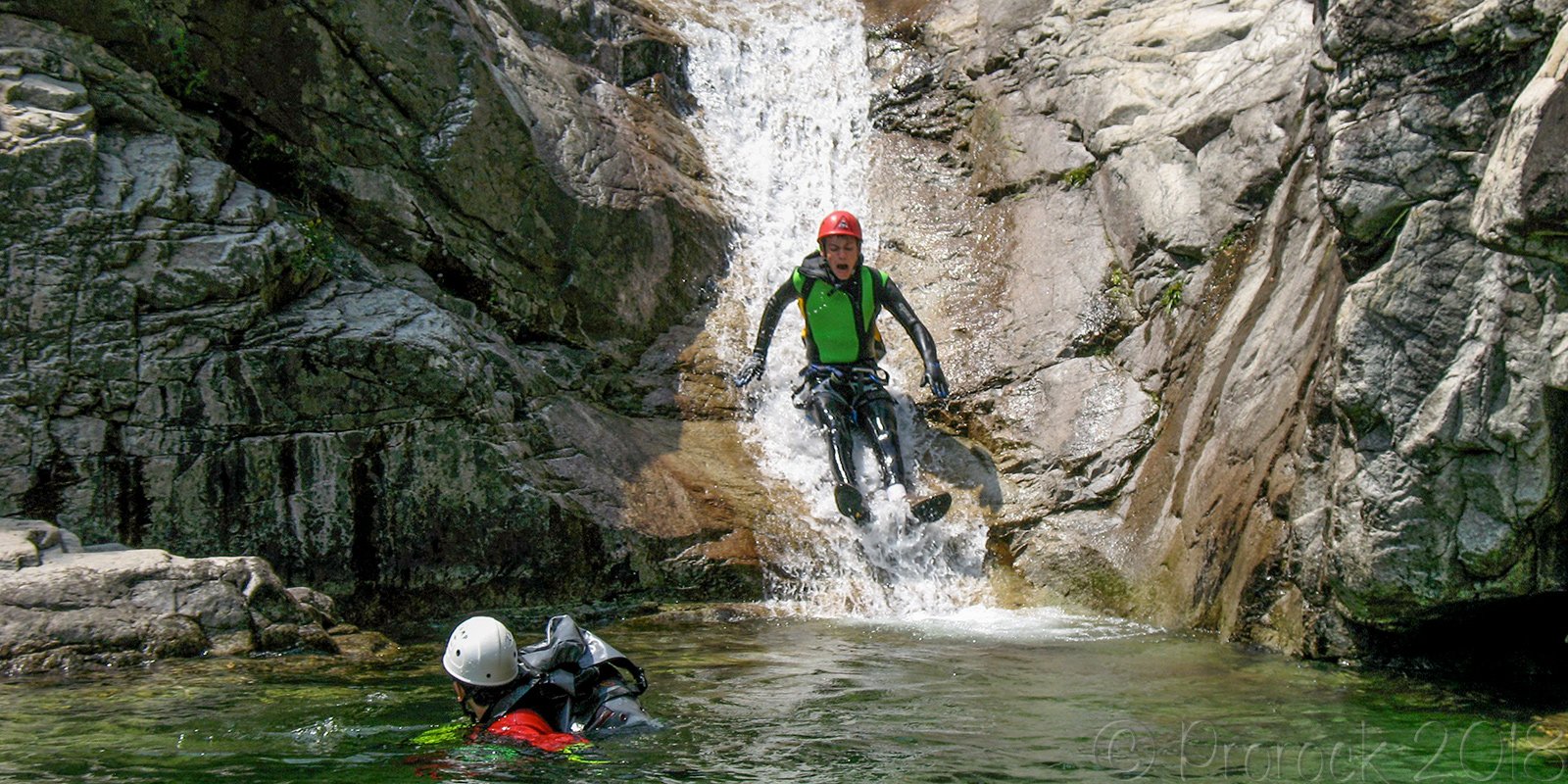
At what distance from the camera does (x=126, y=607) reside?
20.7 ft

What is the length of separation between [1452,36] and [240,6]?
8135mm

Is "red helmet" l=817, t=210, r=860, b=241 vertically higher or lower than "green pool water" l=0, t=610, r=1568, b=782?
higher

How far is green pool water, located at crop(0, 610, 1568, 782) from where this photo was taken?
443 centimetres

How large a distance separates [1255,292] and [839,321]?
132 inches

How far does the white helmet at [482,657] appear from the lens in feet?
16.2

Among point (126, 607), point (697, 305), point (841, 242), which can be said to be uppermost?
point (841, 242)

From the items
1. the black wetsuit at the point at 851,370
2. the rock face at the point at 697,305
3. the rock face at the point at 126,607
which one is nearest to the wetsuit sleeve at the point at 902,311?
the black wetsuit at the point at 851,370

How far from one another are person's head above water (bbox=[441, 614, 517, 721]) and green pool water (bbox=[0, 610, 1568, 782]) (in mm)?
224

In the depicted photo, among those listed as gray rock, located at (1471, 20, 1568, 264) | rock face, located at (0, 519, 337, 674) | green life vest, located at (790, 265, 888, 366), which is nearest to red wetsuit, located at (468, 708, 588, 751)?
rock face, located at (0, 519, 337, 674)

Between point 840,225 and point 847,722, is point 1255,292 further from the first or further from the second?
point 847,722

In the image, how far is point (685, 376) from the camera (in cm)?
1082

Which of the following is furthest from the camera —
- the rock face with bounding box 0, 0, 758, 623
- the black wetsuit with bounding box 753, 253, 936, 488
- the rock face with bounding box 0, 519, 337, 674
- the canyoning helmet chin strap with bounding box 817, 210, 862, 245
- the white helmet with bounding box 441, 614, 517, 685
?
the canyoning helmet chin strap with bounding box 817, 210, 862, 245

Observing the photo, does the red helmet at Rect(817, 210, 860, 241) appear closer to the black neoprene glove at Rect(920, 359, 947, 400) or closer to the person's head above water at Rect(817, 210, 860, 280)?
the person's head above water at Rect(817, 210, 860, 280)

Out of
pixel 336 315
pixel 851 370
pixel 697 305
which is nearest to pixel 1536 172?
pixel 851 370
